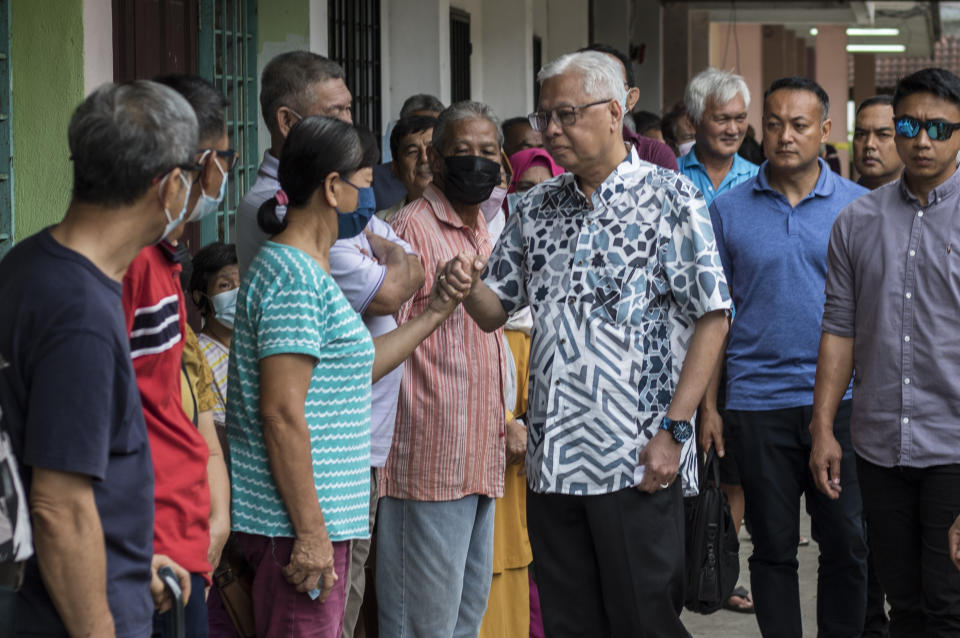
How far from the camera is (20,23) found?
4523mm

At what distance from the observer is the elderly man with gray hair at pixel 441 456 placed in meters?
3.96

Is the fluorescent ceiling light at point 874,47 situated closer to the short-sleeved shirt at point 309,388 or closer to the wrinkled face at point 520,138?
the wrinkled face at point 520,138

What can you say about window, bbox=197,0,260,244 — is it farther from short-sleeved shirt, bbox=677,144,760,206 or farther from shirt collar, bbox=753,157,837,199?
shirt collar, bbox=753,157,837,199

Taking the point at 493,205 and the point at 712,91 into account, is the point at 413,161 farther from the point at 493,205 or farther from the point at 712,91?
the point at 712,91

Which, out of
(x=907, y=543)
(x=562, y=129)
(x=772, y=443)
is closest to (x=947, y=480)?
(x=907, y=543)

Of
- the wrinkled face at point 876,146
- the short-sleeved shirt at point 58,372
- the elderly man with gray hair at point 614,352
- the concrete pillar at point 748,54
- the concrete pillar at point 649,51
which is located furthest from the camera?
the concrete pillar at point 748,54

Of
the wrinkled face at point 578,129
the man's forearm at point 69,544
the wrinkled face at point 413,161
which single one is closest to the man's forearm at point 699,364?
the wrinkled face at point 578,129

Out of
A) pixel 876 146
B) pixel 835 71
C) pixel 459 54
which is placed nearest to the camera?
pixel 876 146

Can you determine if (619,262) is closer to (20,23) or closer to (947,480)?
(947,480)

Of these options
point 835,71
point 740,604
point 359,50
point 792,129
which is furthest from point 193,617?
point 835,71

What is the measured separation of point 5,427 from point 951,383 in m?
2.69

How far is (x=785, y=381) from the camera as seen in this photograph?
15.1 feet

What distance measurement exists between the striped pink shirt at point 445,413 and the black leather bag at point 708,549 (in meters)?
0.63

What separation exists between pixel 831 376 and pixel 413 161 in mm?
1947
